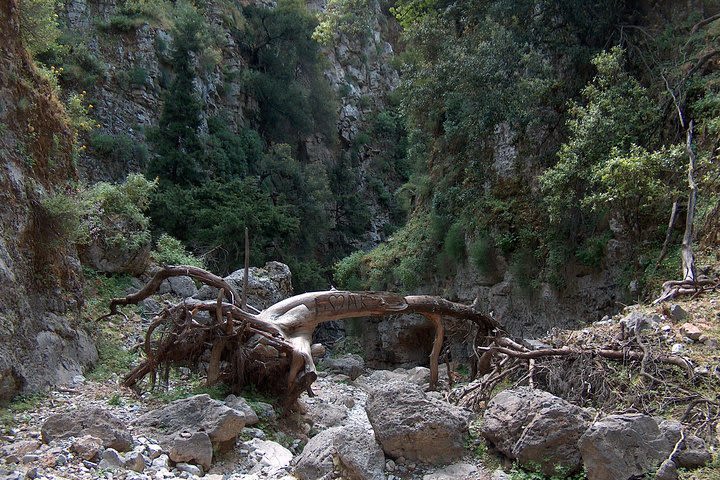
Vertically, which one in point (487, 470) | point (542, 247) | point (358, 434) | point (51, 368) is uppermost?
point (542, 247)

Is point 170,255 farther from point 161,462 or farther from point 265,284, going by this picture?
point 161,462

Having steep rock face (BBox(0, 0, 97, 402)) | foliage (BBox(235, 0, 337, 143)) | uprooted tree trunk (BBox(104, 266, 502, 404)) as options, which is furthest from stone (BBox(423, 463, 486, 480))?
foliage (BBox(235, 0, 337, 143))

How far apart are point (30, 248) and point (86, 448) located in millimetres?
3839

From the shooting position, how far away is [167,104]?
21328mm

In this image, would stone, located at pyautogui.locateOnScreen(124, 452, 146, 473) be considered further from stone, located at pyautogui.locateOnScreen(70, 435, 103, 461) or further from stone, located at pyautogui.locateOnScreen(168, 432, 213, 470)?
stone, located at pyautogui.locateOnScreen(168, 432, 213, 470)

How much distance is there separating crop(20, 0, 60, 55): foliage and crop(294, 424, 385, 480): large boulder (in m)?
7.42

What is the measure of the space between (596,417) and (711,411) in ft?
2.93

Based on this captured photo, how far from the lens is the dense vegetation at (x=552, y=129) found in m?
9.03

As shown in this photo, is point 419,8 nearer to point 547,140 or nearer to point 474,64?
point 474,64

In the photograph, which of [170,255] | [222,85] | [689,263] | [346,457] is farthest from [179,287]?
[222,85]

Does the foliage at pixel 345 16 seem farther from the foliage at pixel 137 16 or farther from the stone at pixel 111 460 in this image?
the stone at pixel 111 460

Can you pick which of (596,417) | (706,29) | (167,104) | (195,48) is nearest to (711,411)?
(596,417)

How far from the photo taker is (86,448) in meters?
4.70

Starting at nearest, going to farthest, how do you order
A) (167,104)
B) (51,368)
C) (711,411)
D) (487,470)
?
(711,411)
(487,470)
(51,368)
(167,104)
